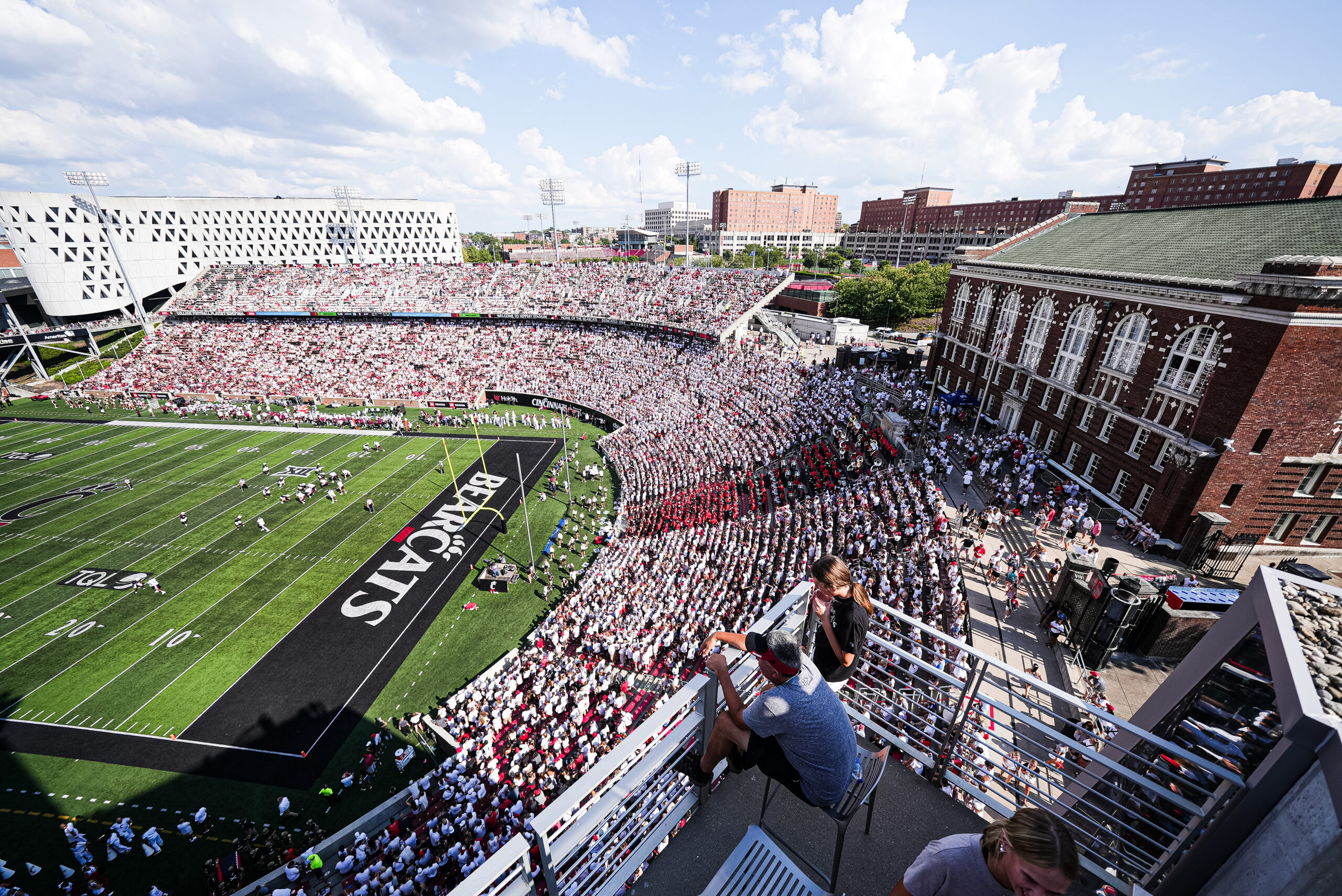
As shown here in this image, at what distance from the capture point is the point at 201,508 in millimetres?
29969

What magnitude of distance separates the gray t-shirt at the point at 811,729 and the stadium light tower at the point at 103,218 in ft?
270

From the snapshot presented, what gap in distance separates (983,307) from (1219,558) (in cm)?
2029

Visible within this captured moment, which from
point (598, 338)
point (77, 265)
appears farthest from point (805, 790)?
point (77, 265)

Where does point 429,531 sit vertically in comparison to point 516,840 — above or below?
below

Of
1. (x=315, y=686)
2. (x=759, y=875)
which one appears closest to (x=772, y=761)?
(x=759, y=875)

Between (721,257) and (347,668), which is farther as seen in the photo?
(721,257)

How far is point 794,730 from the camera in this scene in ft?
10.4

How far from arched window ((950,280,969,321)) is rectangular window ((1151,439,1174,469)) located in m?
18.0

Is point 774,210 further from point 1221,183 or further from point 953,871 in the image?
point 953,871

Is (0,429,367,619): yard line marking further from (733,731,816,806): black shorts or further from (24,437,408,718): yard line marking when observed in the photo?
(733,731,816,806): black shorts

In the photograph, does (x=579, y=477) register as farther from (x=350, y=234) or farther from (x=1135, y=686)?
(x=350, y=234)

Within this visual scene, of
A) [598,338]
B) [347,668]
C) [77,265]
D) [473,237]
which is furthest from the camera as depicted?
[473,237]

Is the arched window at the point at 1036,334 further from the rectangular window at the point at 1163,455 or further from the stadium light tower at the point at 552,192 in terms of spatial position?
the stadium light tower at the point at 552,192

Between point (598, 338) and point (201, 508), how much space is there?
112 ft
